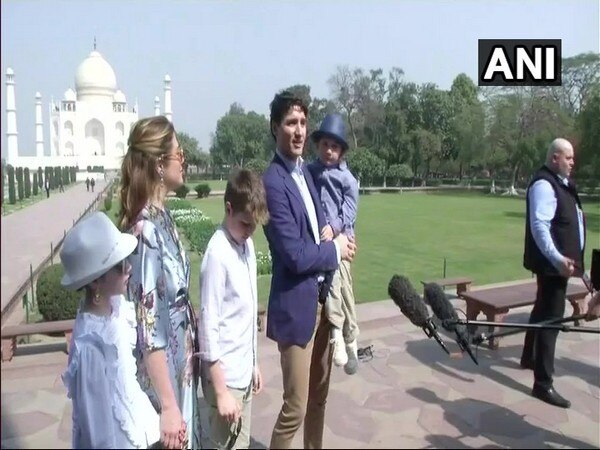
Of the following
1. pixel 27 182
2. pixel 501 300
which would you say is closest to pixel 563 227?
pixel 501 300

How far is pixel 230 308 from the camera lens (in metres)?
1.83

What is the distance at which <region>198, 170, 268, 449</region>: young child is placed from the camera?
5.79 feet

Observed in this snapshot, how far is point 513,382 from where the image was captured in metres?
3.76

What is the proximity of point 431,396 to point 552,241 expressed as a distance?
125 cm

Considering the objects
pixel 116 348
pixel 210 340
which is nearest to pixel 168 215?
pixel 210 340

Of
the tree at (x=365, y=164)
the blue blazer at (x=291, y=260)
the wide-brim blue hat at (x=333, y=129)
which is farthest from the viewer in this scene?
the tree at (x=365, y=164)

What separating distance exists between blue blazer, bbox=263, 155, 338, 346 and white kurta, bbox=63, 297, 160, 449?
749mm

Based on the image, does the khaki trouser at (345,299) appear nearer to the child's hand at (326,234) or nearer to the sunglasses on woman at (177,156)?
the child's hand at (326,234)

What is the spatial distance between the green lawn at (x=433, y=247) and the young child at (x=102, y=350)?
199 inches

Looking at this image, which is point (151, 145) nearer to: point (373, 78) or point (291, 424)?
point (291, 424)

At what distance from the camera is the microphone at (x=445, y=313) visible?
1767 millimetres

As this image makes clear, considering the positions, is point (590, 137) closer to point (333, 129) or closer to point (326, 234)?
point (333, 129)

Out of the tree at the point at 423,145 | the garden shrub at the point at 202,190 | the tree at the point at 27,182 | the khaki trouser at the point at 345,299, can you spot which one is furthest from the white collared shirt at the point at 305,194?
the tree at the point at 423,145

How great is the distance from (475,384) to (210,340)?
2.59m
